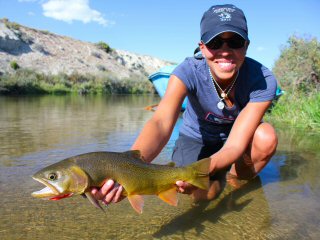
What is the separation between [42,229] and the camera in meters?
2.62

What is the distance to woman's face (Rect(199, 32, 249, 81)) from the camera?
3053 millimetres

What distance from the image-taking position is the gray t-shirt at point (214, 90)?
337 cm

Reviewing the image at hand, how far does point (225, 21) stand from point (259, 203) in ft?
5.47

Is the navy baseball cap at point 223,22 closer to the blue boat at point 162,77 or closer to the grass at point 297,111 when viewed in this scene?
the grass at point 297,111

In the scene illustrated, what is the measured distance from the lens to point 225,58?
10.2ft

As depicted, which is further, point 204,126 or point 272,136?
point 204,126

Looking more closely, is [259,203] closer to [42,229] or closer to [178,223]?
[178,223]

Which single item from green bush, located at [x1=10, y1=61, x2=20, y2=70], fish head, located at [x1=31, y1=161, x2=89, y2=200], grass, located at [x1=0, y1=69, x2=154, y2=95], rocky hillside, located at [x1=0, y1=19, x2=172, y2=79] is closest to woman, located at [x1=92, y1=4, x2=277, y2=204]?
fish head, located at [x1=31, y1=161, x2=89, y2=200]

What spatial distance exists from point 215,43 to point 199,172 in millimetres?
1165

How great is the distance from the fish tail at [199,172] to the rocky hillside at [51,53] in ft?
120

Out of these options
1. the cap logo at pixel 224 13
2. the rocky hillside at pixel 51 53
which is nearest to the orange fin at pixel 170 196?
the cap logo at pixel 224 13

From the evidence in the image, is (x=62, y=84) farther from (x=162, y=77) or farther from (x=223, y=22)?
(x=223, y=22)

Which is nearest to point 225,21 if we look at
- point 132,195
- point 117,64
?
point 132,195

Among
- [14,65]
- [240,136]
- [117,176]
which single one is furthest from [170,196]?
[14,65]
